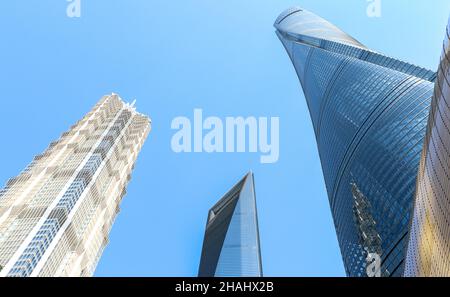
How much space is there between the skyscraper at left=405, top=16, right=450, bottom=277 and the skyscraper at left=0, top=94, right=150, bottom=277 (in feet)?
322

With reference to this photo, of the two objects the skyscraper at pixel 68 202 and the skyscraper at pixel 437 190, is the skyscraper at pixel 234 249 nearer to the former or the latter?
the skyscraper at pixel 68 202

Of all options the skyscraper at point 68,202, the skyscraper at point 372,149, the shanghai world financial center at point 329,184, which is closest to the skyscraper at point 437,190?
the shanghai world financial center at point 329,184

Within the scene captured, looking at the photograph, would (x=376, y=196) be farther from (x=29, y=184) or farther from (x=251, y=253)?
(x=29, y=184)

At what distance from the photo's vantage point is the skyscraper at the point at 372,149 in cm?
10556

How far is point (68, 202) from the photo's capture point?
481 feet

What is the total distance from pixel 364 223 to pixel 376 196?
272 inches

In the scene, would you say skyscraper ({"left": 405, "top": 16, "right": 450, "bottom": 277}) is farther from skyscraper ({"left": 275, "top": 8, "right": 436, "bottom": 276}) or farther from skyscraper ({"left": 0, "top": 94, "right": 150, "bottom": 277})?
skyscraper ({"left": 0, "top": 94, "right": 150, "bottom": 277})

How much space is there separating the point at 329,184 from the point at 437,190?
113573mm

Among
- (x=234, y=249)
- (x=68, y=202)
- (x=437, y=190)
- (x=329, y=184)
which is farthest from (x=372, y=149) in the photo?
(x=68, y=202)

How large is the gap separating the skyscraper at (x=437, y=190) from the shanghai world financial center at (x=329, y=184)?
0.76m

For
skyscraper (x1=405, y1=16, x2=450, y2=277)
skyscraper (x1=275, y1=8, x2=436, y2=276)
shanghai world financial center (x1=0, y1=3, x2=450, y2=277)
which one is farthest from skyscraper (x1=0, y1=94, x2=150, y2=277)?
skyscraper (x1=405, y1=16, x2=450, y2=277)

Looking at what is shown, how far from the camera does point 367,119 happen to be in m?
133
